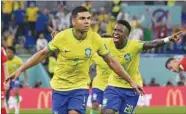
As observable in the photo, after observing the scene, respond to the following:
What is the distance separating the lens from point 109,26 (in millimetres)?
31219

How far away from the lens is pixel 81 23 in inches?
482

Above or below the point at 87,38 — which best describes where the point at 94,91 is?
below

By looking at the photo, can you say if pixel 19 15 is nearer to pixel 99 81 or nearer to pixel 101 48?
pixel 99 81

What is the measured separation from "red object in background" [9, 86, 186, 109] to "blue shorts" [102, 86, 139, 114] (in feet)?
38.2

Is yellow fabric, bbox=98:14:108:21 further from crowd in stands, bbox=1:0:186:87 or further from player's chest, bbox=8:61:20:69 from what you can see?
player's chest, bbox=8:61:20:69

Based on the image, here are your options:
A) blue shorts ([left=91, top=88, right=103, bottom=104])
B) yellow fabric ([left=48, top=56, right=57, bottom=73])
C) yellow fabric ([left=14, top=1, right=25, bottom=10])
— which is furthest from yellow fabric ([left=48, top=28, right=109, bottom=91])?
yellow fabric ([left=14, top=1, right=25, bottom=10])

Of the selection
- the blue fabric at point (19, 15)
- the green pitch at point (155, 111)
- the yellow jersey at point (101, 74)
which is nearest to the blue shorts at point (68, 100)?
the yellow jersey at point (101, 74)

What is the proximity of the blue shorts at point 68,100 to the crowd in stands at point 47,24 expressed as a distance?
Result: 59.0ft

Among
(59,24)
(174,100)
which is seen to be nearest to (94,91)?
(174,100)

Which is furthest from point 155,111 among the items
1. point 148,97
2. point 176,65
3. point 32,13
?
point 176,65

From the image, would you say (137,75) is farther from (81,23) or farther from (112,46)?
(81,23)

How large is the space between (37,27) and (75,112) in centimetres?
1950

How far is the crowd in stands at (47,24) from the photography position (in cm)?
3081

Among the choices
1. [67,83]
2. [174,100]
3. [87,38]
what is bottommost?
[174,100]
